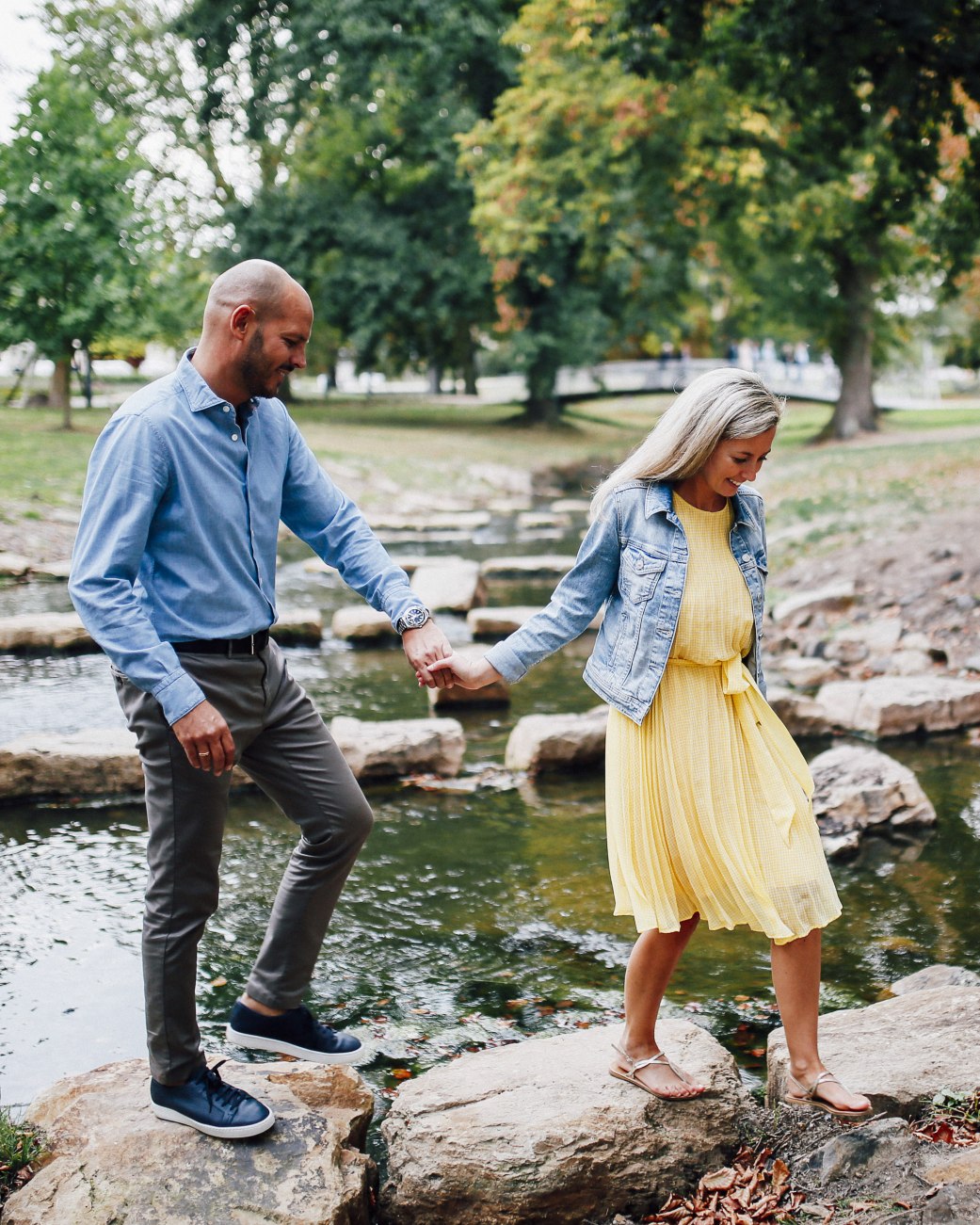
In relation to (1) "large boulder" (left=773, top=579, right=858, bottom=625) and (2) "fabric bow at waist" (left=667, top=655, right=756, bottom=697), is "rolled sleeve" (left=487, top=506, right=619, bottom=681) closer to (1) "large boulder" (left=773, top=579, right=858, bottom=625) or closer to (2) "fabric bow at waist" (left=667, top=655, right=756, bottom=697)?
(2) "fabric bow at waist" (left=667, top=655, right=756, bottom=697)

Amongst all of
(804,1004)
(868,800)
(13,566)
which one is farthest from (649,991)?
(13,566)

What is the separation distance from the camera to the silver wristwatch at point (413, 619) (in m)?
3.72

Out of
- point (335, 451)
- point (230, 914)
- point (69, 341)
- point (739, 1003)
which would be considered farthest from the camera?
point (335, 451)

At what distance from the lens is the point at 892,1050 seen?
361 centimetres

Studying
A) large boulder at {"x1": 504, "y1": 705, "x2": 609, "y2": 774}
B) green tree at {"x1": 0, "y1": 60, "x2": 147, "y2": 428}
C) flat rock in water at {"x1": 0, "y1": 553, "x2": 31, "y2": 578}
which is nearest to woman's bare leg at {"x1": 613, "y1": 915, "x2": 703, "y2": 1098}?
large boulder at {"x1": 504, "y1": 705, "x2": 609, "y2": 774}

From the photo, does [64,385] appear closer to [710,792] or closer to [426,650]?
[426,650]

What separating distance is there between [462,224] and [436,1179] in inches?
1197

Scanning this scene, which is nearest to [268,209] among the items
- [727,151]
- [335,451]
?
[335,451]

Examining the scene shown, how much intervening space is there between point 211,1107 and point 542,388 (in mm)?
30968

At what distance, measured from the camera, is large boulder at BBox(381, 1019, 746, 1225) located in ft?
10.3

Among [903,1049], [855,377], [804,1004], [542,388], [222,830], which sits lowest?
[903,1049]

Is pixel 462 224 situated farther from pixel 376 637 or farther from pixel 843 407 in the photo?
pixel 376 637

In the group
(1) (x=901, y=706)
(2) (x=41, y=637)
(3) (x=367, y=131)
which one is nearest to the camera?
(1) (x=901, y=706)

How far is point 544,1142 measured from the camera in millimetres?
3195
